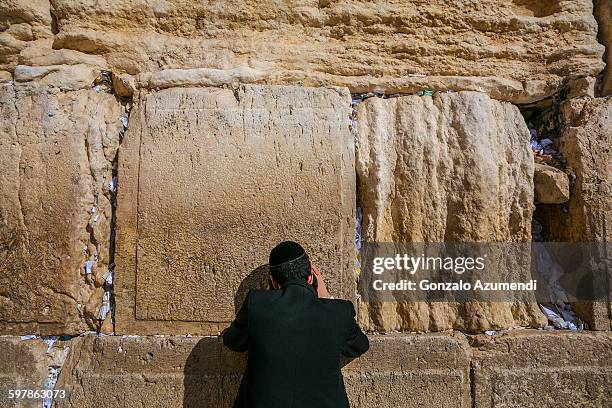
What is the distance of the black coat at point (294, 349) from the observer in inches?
81.4

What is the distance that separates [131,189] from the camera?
2873mm

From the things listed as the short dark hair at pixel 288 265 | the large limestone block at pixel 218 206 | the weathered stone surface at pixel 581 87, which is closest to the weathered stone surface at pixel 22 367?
the large limestone block at pixel 218 206

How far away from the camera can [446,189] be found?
2967mm

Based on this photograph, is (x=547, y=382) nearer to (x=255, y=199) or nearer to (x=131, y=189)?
(x=255, y=199)

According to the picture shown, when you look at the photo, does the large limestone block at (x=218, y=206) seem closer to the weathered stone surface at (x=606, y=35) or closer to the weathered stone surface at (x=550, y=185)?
the weathered stone surface at (x=550, y=185)

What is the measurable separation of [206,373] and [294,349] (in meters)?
0.91

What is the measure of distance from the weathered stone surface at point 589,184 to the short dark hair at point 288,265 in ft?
6.34

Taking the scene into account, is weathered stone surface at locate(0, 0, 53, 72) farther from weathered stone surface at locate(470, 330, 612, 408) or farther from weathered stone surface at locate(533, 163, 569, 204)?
weathered stone surface at locate(470, 330, 612, 408)

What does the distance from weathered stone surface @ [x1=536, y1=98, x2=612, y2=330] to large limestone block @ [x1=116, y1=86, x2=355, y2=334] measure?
1508 millimetres

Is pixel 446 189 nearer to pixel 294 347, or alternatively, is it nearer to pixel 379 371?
pixel 379 371

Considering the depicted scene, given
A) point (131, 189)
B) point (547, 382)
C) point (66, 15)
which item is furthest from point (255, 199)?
point (547, 382)

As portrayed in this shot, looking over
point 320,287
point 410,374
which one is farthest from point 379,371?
point 320,287

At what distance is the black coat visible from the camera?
2.07m

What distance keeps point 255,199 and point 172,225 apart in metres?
0.55
